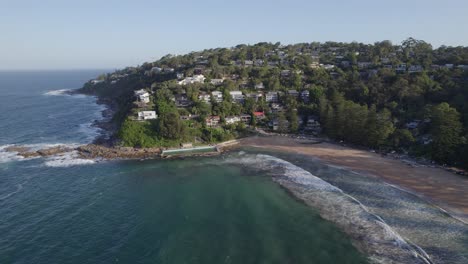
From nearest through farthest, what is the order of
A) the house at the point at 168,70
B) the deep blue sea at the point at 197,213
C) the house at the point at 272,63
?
the deep blue sea at the point at 197,213 < the house at the point at 272,63 < the house at the point at 168,70

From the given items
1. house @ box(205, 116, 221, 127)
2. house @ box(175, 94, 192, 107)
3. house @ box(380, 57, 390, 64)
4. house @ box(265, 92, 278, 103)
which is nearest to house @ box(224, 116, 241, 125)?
house @ box(205, 116, 221, 127)

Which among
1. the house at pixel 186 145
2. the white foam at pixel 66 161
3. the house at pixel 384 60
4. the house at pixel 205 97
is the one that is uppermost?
the house at pixel 384 60

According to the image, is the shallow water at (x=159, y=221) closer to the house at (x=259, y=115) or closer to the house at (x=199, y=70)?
the house at (x=259, y=115)

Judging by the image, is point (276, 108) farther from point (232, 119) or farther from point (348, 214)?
point (348, 214)

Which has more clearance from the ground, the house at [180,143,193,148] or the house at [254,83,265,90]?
the house at [254,83,265,90]

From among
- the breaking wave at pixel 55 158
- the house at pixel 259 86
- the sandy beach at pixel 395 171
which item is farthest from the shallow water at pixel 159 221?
the house at pixel 259 86

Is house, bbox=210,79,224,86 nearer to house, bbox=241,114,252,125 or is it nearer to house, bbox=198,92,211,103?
house, bbox=198,92,211,103
